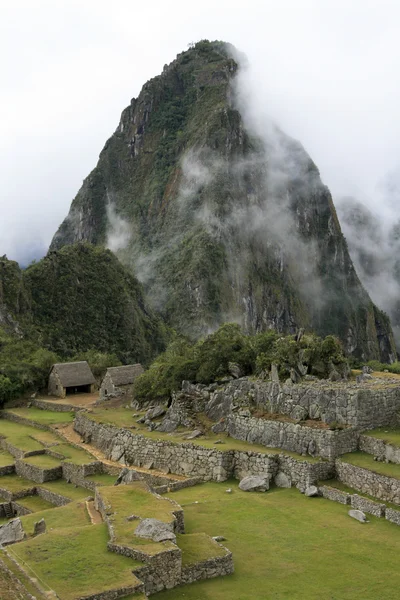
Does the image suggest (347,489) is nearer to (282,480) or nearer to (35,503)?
(282,480)

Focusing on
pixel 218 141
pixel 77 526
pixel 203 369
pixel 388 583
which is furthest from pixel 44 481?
pixel 218 141

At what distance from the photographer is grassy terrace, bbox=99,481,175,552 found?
1264cm

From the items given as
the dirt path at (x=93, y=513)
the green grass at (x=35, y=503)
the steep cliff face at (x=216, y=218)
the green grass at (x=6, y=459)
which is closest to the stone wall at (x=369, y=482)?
the dirt path at (x=93, y=513)

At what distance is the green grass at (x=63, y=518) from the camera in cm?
1497

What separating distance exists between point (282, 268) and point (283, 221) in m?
12.7

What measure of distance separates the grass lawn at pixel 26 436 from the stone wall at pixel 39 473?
2.29m

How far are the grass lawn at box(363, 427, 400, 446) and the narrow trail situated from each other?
6258mm

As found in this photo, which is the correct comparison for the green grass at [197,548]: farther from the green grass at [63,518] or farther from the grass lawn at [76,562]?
the green grass at [63,518]

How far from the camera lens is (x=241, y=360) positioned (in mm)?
27453

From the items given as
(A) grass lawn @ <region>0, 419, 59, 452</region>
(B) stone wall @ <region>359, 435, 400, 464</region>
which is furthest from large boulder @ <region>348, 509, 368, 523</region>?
(A) grass lawn @ <region>0, 419, 59, 452</region>

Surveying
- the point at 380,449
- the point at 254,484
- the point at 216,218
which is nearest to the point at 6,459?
the point at 254,484

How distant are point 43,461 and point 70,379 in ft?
59.5

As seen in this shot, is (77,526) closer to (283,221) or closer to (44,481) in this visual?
(44,481)

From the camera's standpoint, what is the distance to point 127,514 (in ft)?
46.2
